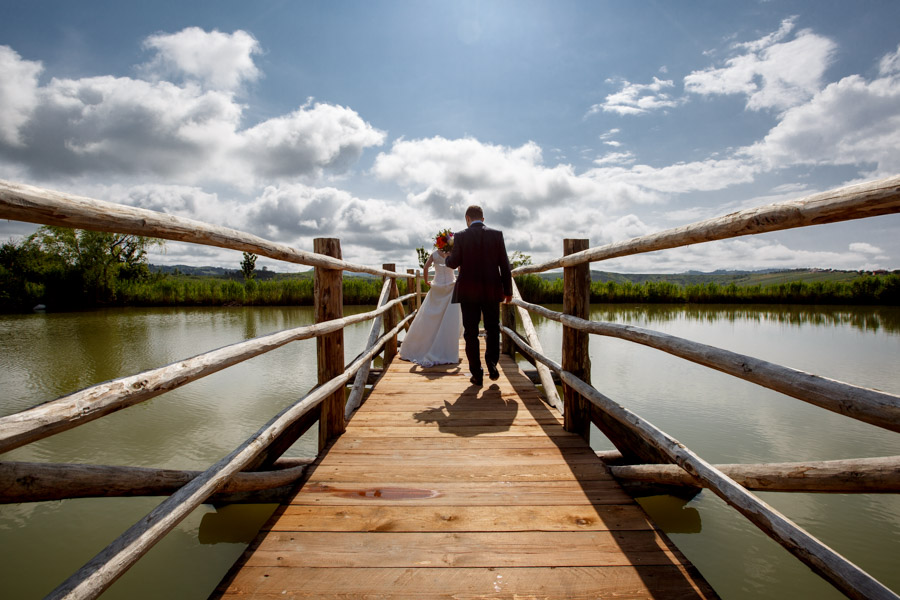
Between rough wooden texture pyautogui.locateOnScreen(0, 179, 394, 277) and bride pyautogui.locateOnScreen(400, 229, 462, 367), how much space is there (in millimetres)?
3422

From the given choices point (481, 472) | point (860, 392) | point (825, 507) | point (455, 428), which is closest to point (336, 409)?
point (455, 428)

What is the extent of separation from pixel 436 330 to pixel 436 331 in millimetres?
13

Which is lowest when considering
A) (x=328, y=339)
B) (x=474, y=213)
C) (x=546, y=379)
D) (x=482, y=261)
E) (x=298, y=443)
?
(x=298, y=443)

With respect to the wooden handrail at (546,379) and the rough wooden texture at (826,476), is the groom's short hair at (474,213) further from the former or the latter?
the rough wooden texture at (826,476)

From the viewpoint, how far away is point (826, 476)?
124 centimetres

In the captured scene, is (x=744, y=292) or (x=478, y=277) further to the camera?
(x=744, y=292)

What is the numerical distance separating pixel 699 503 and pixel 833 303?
69.7ft

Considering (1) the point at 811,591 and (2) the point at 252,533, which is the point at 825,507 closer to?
(1) the point at 811,591

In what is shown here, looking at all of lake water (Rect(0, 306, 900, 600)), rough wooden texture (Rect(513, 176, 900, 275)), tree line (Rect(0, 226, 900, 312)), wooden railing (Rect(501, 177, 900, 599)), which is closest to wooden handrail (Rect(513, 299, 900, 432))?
wooden railing (Rect(501, 177, 900, 599))

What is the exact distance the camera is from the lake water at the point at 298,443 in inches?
82.9

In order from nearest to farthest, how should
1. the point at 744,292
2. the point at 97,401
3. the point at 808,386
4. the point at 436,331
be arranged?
the point at 97,401 < the point at 808,386 < the point at 436,331 < the point at 744,292

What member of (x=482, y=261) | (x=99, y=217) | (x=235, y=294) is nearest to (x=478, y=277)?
(x=482, y=261)

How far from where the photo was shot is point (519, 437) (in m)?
2.57

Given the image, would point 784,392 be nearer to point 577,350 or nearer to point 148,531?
point 577,350
